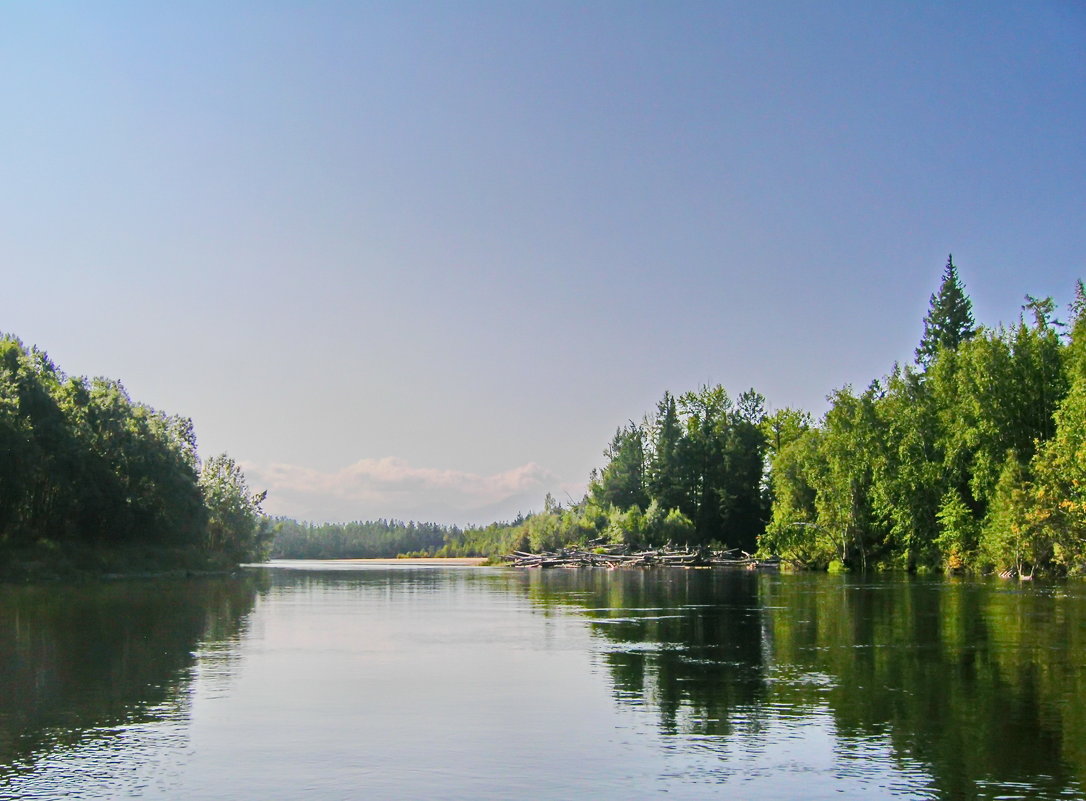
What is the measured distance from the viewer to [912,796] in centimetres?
1048

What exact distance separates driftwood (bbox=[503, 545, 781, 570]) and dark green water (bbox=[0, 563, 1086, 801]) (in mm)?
70677

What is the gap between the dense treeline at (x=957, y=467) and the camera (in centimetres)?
5981

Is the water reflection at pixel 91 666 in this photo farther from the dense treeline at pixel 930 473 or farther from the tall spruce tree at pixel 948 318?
the tall spruce tree at pixel 948 318

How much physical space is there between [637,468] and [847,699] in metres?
122

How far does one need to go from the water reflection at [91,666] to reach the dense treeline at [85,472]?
86.8 feet

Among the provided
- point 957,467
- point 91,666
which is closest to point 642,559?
point 957,467

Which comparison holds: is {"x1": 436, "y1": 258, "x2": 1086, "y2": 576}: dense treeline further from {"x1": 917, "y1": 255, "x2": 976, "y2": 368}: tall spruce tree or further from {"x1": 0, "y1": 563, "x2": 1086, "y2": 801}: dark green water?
{"x1": 0, "y1": 563, "x2": 1086, "y2": 801}: dark green water

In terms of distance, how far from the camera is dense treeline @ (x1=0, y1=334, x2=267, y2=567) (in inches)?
2564

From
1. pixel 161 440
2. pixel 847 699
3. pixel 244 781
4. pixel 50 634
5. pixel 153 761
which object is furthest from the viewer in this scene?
pixel 161 440

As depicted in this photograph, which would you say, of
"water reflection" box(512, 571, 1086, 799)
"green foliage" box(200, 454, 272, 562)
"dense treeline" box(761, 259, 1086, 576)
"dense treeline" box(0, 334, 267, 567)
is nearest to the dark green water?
"water reflection" box(512, 571, 1086, 799)

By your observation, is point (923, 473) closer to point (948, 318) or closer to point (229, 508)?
point (948, 318)


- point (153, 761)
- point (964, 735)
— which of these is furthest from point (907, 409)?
point (153, 761)

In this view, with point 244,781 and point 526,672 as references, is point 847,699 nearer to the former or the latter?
point 526,672

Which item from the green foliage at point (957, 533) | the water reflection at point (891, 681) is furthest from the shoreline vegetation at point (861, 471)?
the water reflection at point (891, 681)
